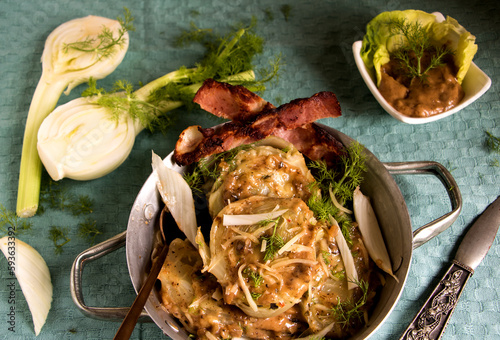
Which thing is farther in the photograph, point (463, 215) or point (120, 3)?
point (120, 3)

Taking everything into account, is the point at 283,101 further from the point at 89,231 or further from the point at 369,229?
the point at 89,231

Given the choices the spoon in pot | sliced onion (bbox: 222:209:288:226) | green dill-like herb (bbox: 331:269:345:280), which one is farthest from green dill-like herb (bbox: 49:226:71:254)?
green dill-like herb (bbox: 331:269:345:280)

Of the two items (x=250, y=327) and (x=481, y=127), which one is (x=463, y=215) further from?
(x=250, y=327)

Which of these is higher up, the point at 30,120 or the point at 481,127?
the point at 481,127

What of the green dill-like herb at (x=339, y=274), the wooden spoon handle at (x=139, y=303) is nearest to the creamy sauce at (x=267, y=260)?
the green dill-like herb at (x=339, y=274)

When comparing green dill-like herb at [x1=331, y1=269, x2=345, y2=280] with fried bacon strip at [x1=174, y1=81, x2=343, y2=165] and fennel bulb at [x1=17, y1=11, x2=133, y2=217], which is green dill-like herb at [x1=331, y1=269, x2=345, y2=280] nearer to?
fried bacon strip at [x1=174, y1=81, x2=343, y2=165]

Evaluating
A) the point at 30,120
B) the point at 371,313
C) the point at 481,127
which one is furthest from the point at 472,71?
the point at 30,120

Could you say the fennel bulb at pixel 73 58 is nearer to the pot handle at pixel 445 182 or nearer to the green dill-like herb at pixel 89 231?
the green dill-like herb at pixel 89 231
